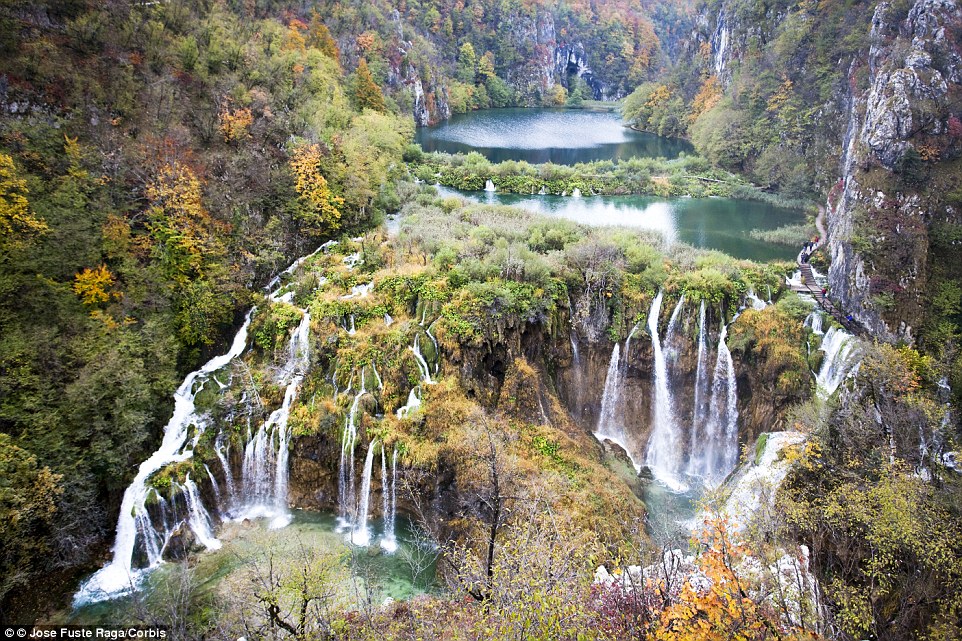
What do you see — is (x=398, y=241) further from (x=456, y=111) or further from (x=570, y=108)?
(x=570, y=108)

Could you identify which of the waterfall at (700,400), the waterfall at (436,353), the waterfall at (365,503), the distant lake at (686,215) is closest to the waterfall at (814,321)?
the waterfall at (700,400)

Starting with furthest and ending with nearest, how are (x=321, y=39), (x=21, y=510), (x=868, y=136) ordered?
(x=321, y=39), (x=868, y=136), (x=21, y=510)

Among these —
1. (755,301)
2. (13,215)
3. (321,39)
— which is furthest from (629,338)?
(321,39)

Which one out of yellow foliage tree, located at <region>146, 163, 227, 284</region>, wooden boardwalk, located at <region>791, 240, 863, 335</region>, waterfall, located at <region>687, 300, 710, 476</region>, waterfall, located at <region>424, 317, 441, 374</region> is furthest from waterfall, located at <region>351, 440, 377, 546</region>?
wooden boardwalk, located at <region>791, 240, 863, 335</region>

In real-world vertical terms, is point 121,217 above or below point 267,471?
above

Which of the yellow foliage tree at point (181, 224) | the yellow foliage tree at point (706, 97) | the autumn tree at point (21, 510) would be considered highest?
the yellow foliage tree at point (706, 97)

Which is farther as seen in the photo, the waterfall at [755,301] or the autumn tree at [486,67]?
the autumn tree at [486,67]

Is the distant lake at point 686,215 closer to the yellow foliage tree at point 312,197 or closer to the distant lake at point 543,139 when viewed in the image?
the distant lake at point 543,139

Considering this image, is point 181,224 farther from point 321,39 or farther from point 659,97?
point 659,97
